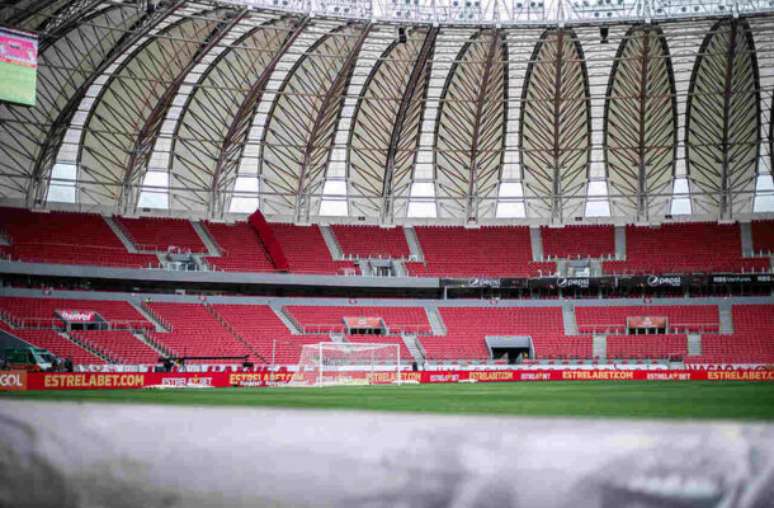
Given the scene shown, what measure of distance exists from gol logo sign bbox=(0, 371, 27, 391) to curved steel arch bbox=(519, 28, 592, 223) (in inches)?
1368

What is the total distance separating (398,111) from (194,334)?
72.0 feet

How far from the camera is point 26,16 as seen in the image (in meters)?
42.3

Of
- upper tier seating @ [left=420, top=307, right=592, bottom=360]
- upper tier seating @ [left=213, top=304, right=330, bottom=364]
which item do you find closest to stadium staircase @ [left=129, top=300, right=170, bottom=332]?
upper tier seating @ [left=213, top=304, right=330, bottom=364]

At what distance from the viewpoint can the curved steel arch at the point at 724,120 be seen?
52625 millimetres

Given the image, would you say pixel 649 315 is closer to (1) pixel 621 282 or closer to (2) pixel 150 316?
(1) pixel 621 282

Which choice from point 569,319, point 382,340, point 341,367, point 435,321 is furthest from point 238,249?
point 569,319

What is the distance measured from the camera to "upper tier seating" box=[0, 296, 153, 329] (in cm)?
5497

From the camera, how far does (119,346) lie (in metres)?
54.8

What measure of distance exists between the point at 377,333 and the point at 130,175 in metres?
23.0

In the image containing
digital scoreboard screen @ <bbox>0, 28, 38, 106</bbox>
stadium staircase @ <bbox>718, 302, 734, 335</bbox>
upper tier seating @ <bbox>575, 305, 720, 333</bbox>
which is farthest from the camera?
upper tier seating @ <bbox>575, 305, 720, 333</bbox>

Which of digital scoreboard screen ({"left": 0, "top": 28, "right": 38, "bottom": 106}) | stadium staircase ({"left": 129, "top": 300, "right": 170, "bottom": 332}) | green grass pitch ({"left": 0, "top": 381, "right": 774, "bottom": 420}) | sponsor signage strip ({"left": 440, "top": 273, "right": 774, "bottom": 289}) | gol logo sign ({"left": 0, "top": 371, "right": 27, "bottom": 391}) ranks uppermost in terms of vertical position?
digital scoreboard screen ({"left": 0, "top": 28, "right": 38, "bottom": 106})

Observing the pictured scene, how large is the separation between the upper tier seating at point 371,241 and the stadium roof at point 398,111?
1474mm

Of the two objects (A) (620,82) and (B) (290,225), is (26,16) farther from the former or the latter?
(A) (620,82)

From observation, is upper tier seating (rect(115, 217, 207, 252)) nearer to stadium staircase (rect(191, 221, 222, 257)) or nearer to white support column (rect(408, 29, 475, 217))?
stadium staircase (rect(191, 221, 222, 257))
